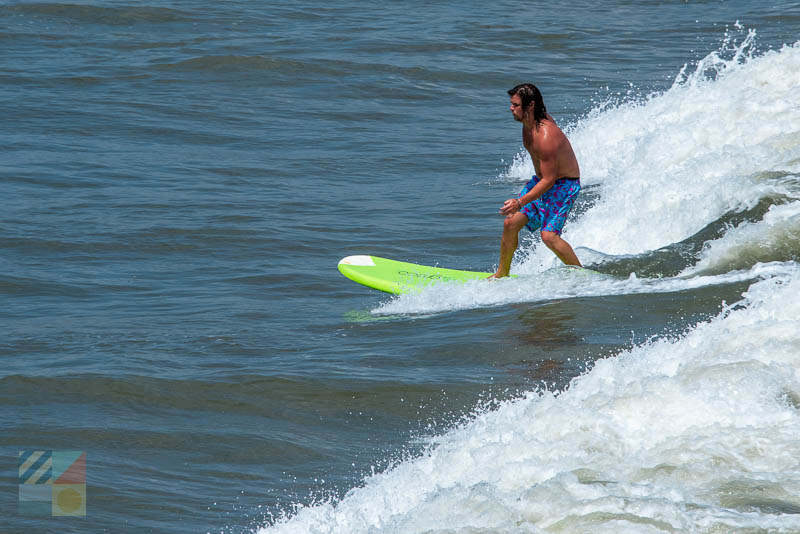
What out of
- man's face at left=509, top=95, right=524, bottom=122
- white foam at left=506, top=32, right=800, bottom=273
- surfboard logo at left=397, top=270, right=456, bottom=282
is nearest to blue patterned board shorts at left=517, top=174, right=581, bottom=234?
man's face at left=509, top=95, right=524, bottom=122

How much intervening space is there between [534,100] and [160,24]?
1743cm

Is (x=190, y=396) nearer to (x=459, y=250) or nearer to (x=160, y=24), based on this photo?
(x=459, y=250)

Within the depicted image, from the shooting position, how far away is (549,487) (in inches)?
172

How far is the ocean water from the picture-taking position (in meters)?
4.97

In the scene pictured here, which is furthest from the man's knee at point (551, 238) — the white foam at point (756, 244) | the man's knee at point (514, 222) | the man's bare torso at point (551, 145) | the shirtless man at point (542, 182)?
the white foam at point (756, 244)

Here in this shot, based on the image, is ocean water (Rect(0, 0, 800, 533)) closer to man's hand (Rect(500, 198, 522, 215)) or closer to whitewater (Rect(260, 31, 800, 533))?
whitewater (Rect(260, 31, 800, 533))

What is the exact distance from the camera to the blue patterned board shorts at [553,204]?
8375 millimetres

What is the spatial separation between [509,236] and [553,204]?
0.43m

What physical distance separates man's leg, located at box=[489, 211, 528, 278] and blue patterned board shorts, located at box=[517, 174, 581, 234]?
7cm

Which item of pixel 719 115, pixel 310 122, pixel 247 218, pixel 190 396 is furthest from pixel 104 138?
pixel 190 396

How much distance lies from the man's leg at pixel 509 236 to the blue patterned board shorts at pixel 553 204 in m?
0.07

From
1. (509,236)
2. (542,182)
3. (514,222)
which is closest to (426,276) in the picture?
(509,236)

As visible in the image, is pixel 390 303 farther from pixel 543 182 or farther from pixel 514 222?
pixel 543 182

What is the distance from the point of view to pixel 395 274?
916 cm
